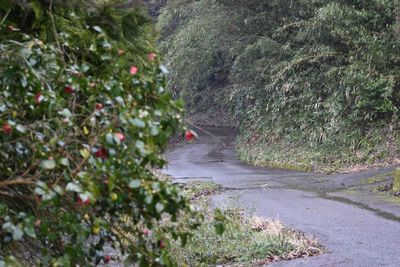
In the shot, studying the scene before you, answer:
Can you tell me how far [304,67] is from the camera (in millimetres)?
19094

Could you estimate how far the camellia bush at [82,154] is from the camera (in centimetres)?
248

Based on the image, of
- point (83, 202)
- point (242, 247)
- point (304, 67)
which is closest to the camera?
point (83, 202)

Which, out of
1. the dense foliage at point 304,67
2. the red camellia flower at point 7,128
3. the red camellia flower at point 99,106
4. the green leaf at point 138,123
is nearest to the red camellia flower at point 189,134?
the green leaf at point 138,123

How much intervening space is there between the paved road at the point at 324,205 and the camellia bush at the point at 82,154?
1206 millimetres

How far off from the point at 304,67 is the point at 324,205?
9.30 meters

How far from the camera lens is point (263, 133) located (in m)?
21.1

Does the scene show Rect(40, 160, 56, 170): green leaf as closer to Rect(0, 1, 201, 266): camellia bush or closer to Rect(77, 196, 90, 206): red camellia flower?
Rect(0, 1, 201, 266): camellia bush

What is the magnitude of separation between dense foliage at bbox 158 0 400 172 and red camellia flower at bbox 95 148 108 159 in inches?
530

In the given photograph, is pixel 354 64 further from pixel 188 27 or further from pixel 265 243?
pixel 265 243

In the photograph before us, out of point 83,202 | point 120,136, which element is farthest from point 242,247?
point 83,202

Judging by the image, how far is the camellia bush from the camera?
2.48m

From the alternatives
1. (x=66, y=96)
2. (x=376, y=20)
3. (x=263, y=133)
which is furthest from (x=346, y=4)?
(x=66, y=96)

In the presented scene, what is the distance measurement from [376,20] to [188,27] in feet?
26.4

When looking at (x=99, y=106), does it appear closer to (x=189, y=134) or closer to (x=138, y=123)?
(x=138, y=123)
